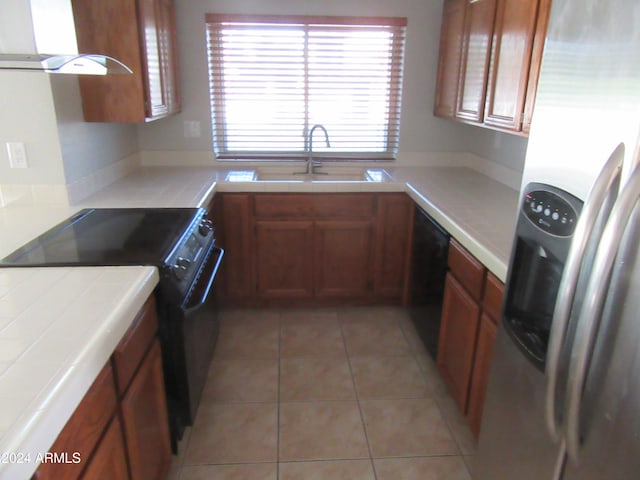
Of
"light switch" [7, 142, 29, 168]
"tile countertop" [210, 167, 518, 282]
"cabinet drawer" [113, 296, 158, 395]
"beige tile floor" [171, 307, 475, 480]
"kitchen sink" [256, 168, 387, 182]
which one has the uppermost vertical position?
"light switch" [7, 142, 29, 168]

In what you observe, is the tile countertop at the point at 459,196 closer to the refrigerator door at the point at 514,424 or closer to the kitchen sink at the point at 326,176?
the kitchen sink at the point at 326,176

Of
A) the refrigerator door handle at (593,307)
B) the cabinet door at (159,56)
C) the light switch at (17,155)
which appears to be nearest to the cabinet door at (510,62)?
the refrigerator door handle at (593,307)

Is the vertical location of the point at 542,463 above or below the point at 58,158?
below

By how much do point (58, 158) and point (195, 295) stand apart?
37.7 inches

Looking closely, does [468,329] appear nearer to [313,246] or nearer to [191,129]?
[313,246]

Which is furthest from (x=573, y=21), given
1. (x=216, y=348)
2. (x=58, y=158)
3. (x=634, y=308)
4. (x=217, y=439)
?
(x=216, y=348)

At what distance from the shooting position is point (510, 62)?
213 cm

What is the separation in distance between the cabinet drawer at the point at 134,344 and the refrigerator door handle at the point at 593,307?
3.59 ft

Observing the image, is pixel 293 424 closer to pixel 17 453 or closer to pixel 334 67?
pixel 17 453

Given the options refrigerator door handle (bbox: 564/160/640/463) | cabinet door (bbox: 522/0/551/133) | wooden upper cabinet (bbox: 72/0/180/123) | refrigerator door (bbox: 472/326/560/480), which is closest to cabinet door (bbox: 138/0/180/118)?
wooden upper cabinet (bbox: 72/0/180/123)

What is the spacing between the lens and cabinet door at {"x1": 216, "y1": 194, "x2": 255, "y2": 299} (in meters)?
2.83

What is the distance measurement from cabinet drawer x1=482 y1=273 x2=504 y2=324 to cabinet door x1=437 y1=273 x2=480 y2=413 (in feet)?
0.29

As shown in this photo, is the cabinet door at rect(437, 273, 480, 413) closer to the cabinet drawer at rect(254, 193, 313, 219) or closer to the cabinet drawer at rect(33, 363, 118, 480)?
the cabinet drawer at rect(254, 193, 313, 219)

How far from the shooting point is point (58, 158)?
6.93 feet
